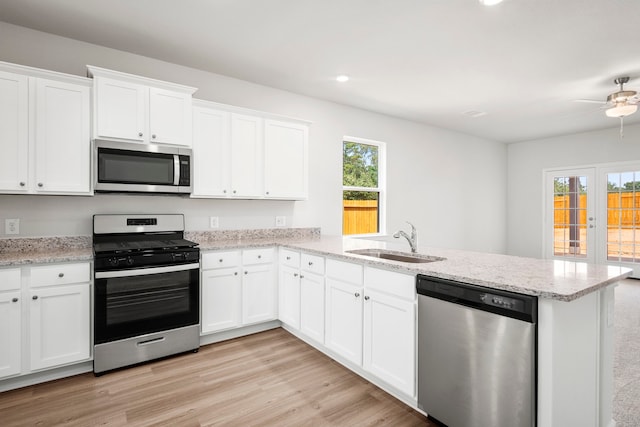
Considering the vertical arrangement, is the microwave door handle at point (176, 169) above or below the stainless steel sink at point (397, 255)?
above

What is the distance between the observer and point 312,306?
2957 millimetres

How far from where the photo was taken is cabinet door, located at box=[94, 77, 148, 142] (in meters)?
2.71

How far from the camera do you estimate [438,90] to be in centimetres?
419

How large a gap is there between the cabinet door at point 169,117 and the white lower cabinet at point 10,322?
1.38m

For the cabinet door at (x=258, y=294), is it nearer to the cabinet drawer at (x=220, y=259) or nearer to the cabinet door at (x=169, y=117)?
the cabinet drawer at (x=220, y=259)

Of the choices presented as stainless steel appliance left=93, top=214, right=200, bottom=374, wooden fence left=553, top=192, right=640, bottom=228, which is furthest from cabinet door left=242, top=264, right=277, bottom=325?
wooden fence left=553, top=192, right=640, bottom=228

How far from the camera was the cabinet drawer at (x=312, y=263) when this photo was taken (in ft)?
9.34

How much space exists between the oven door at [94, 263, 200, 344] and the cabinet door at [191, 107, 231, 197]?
0.79m

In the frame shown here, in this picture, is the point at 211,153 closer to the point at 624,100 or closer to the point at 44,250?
the point at 44,250

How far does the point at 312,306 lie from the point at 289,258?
544 mm

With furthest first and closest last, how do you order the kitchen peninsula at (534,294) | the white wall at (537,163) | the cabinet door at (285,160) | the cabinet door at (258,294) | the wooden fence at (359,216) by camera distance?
1. the white wall at (537,163)
2. the wooden fence at (359,216)
3. the cabinet door at (285,160)
4. the cabinet door at (258,294)
5. the kitchen peninsula at (534,294)

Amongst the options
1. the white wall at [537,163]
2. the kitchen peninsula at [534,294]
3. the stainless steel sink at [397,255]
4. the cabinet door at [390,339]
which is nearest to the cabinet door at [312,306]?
the kitchen peninsula at [534,294]

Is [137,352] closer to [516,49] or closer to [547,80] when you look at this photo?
[516,49]

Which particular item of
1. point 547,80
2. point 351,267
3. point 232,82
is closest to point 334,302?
point 351,267
